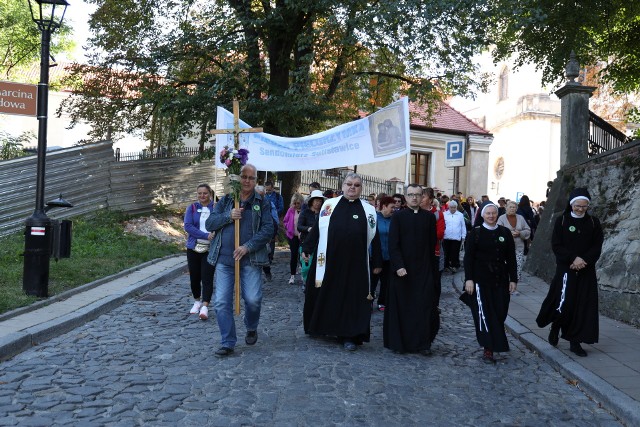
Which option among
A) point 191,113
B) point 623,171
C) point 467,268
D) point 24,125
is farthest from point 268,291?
point 24,125

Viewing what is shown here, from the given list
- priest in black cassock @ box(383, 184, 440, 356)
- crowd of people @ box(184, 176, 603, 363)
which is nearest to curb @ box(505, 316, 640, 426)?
crowd of people @ box(184, 176, 603, 363)

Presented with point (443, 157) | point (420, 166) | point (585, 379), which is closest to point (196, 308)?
point (585, 379)

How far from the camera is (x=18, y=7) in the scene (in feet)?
98.1

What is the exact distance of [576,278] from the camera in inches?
282

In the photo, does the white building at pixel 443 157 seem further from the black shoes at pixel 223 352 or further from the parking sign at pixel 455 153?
the black shoes at pixel 223 352

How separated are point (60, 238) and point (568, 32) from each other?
35.0ft

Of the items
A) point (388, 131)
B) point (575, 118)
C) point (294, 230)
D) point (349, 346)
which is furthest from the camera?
point (575, 118)

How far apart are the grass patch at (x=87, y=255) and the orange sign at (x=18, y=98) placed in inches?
91.4

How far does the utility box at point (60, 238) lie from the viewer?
9016mm

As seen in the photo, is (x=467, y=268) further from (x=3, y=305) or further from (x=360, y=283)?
(x=3, y=305)

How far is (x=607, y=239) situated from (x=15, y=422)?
9303mm

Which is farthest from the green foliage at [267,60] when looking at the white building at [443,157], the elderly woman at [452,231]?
the white building at [443,157]

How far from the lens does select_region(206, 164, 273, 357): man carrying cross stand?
6660 mm

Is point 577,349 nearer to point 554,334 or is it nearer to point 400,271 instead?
point 554,334
